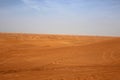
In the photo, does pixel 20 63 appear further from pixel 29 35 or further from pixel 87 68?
pixel 87 68

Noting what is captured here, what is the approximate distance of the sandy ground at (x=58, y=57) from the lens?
845 millimetres

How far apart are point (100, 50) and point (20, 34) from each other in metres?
0.39

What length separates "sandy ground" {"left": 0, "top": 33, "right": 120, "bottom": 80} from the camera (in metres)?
0.85

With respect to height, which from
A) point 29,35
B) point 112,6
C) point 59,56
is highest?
point 112,6

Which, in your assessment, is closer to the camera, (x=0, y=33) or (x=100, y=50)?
(x=0, y=33)

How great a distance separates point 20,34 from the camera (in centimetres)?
85

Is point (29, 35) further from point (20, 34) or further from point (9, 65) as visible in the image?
point (9, 65)

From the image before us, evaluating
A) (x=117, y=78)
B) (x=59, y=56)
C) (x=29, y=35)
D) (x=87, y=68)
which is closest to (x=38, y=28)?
(x=29, y=35)

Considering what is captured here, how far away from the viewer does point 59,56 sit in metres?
0.89

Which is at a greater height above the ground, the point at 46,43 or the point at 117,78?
the point at 46,43

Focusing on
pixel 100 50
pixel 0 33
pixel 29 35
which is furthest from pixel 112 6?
pixel 0 33

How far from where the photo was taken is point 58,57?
0.89 m

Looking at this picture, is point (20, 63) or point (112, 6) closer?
point (20, 63)

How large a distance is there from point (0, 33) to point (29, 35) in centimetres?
13
